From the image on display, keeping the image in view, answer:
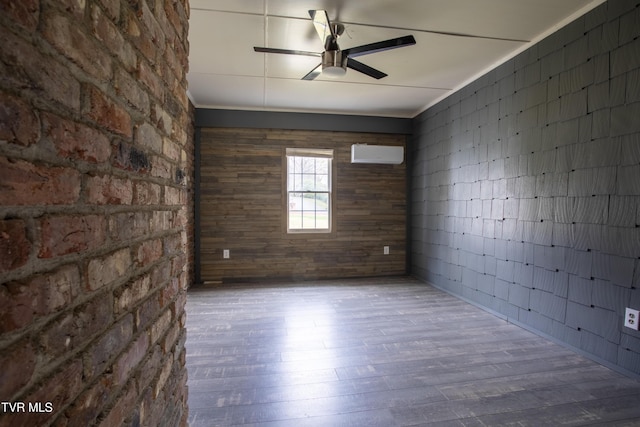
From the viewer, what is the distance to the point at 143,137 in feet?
2.74

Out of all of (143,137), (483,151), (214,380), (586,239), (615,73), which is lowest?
(214,380)

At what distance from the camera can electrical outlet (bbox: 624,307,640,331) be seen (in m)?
1.97

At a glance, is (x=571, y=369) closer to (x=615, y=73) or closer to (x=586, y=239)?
(x=586, y=239)

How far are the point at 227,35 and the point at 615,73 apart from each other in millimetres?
3072

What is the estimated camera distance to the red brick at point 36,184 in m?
0.40

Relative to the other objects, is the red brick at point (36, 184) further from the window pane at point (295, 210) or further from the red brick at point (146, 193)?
the window pane at point (295, 210)

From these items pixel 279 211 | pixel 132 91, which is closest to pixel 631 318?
pixel 132 91

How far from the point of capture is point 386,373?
2055mm

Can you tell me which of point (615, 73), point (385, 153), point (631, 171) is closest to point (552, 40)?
point (615, 73)

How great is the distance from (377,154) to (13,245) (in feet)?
15.2

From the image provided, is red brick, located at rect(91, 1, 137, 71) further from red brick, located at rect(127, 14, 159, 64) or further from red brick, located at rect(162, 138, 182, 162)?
red brick, located at rect(162, 138, 182, 162)

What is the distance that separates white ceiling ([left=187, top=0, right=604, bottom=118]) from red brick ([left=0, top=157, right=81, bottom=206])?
7.61 ft

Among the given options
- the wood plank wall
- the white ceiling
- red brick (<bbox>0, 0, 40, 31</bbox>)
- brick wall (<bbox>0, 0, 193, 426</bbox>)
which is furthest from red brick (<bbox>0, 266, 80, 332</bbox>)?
the wood plank wall

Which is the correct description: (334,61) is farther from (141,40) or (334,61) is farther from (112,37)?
(112,37)
